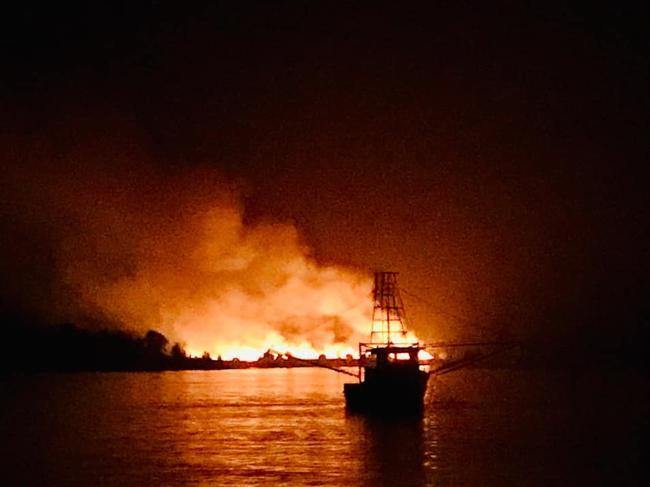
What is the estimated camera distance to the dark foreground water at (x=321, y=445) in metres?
35.6

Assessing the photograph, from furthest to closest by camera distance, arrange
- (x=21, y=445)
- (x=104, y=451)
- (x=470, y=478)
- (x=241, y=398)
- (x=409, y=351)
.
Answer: (x=241, y=398)
(x=409, y=351)
(x=21, y=445)
(x=104, y=451)
(x=470, y=478)

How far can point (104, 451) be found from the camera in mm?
43625

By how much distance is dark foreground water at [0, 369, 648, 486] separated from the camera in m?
35.6

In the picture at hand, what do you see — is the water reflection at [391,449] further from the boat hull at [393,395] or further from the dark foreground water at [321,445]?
the boat hull at [393,395]

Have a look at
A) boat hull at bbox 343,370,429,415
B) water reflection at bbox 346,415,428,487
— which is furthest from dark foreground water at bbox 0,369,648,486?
boat hull at bbox 343,370,429,415

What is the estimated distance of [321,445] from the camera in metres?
44.1

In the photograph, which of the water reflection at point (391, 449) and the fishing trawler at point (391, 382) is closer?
the water reflection at point (391, 449)

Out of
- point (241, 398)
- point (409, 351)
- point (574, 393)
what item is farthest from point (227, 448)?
point (574, 393)

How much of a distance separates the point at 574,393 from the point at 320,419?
38.0 m

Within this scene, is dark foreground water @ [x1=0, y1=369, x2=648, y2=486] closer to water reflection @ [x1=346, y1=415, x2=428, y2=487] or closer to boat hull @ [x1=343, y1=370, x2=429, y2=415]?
water reflection @ [x1=346, y1=415, x2=428, y2=487]

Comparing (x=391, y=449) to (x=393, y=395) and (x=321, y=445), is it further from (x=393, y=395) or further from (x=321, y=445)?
(x=393, y=395)

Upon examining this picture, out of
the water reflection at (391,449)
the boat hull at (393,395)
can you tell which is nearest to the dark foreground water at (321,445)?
the water reflection at (391,449)

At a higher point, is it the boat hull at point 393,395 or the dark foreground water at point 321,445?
the boat hull at point 393,395

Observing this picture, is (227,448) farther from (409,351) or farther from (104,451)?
(409,351)
